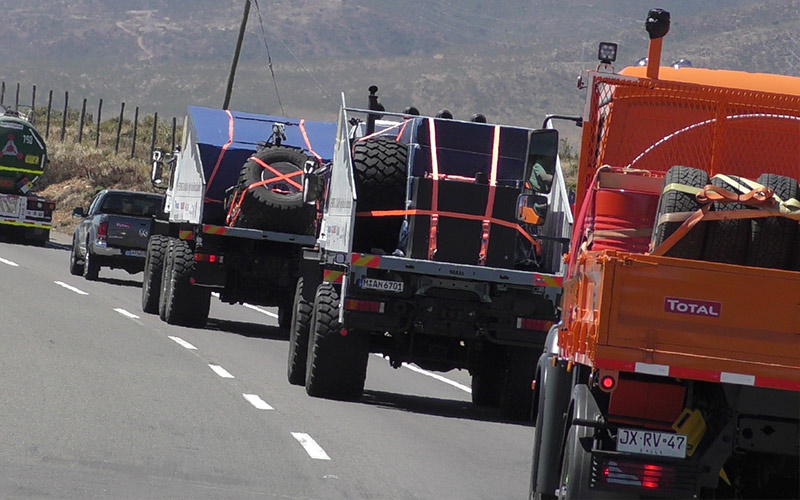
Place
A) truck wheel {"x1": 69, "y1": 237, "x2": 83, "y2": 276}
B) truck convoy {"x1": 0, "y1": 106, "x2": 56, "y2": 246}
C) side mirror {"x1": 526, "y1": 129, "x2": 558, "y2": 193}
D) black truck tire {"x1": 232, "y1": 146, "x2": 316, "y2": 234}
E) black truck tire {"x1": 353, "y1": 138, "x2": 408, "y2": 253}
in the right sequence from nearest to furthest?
side mirror {"x1": 526, "y1": 129, "x2": 558, "y2": 193}
black truck tire {"x1": 353, "y1": 138, "x2": 408, "y2": 253}
black truck tire {"x1": 232, "y1": 146, "x2": 316, "y2": 234}
truck wheel {"x1": 69, "y1": 237, "x2": 83, "y2": 276}
truck convoy {"x1": 0, "y1": 106, "x2": 56, "y2": 246}

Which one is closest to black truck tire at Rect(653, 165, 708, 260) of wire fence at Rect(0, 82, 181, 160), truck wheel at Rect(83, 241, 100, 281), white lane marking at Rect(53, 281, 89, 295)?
white lane marking at Rect(53, 281, 89, 295)

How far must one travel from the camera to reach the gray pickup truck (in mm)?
27969

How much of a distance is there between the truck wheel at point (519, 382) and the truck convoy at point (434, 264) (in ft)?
0.04

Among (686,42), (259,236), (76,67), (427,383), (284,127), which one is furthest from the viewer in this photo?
(76,67)

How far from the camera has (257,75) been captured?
6693 inches

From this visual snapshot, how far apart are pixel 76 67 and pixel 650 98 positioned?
180561 mm

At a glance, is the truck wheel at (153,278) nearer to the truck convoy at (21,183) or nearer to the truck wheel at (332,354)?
the truck wheel at (332,354)

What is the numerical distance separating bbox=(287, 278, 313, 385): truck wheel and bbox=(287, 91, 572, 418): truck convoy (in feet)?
0.06

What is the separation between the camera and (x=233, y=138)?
869 inches

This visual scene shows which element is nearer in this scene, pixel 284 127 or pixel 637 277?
pixel 637 277

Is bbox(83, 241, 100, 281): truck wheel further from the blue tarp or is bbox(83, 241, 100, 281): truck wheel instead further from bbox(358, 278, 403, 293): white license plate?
bbox(358, 278, 403, 293): white license plate

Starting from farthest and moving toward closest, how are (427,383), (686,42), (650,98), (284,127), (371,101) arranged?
(686,42), (284,127), (427,383), (371,101), (650,98)

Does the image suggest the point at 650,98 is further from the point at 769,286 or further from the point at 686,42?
the point at 686,42

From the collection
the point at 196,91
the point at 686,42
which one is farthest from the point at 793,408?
the point at 196,91
